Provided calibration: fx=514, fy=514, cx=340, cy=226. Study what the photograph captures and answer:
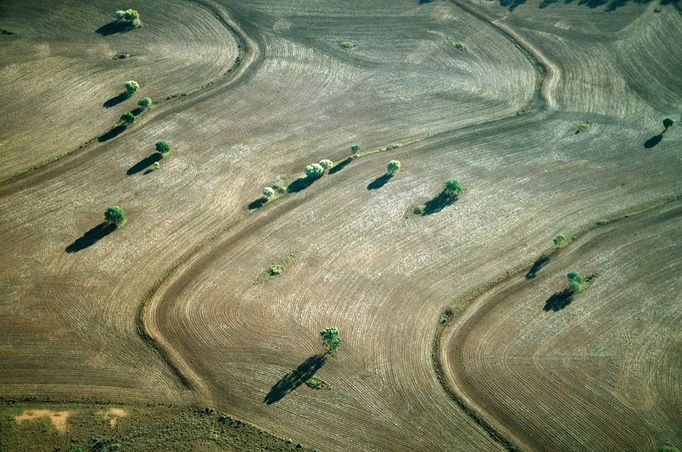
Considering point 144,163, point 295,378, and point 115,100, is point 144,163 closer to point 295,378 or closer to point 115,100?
A: point 115,100

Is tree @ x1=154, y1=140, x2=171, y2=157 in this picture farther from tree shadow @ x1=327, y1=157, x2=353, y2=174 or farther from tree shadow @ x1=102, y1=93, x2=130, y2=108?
tree shadow @ x1=327, y1=157, x2=353, y2=174

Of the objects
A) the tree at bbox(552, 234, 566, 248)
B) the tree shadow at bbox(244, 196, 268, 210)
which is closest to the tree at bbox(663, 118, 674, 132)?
the tree at bbox(552, 234, 566, 248)

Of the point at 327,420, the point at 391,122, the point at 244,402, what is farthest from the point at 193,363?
the point at 391,122

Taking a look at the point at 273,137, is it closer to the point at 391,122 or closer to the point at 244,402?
the point at 391,122

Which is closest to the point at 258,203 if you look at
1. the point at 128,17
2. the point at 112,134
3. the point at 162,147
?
the point at 162,147

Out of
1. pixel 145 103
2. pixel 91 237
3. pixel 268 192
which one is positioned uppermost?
pixel 145 103

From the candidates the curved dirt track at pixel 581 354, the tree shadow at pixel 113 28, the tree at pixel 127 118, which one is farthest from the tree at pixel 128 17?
the curved dirt track at pixel 581 354
